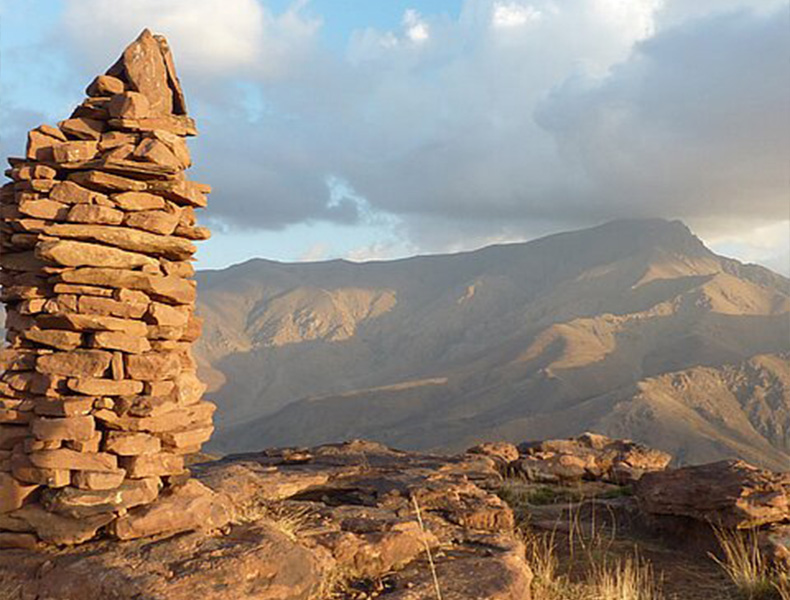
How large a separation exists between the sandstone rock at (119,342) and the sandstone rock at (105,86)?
8.36ft

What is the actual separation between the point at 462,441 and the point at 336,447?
3563cm

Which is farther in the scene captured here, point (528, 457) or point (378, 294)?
point (378, 294)

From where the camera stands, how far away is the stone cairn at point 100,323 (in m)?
6.36

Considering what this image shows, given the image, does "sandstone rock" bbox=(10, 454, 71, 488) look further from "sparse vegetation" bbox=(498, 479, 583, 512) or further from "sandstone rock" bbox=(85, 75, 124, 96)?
"sparse vegetation" bbox=(498, 479, 583, 512)

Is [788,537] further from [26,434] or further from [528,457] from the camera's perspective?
[26,434]

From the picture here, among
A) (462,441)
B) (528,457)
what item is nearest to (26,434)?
(528,457)

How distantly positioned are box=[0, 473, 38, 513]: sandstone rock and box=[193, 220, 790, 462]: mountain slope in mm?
41576

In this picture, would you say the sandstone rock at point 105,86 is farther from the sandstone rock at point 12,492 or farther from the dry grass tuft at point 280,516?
the dry grass tuft at point 280,516

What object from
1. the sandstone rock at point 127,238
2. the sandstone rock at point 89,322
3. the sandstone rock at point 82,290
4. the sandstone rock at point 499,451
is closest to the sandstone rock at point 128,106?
the sandstone rock at point 127,238

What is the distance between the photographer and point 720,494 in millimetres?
9938

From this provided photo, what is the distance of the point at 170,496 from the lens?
6.71m

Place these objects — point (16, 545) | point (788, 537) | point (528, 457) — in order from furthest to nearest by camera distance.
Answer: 1. point (528, 457)
2. point (788, 537)
3. point (16, 545)

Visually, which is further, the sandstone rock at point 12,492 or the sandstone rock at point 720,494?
the sandstone rock at point 720,494

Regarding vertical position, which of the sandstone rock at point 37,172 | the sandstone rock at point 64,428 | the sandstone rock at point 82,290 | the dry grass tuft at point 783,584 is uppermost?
the sandstone rock at point 37,172
